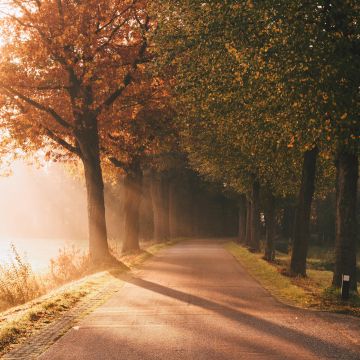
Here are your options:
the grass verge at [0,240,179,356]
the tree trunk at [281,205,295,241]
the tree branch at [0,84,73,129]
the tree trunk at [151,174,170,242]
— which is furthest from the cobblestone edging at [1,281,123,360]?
the tree trunk at [281,205,295,241]

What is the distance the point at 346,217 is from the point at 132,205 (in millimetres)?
17612

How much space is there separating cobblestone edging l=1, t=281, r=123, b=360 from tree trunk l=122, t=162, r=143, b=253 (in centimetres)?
1644

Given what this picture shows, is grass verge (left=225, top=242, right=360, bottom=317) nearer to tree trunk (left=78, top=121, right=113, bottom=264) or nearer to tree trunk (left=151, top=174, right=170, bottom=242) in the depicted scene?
tree trunk (left=78, top=121, right=113, bottom=264)

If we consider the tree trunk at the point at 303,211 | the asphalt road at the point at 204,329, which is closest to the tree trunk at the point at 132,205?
the tree trunk at the point at 303,211

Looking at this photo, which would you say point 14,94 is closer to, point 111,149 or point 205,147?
point 111,149

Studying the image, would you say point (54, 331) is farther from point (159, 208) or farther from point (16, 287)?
point (159, 208)

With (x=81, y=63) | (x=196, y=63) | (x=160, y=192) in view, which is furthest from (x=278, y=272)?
(x=160, y=192)

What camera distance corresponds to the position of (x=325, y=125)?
13.1 metres

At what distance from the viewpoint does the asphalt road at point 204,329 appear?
26.9 ft

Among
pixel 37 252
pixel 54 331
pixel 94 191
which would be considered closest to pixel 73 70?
pixel 94 191

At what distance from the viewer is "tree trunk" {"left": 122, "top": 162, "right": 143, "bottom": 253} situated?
30859 millimetres

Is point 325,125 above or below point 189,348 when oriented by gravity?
above

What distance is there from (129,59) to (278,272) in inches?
380

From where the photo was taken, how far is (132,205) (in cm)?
3116
